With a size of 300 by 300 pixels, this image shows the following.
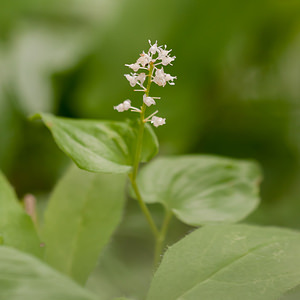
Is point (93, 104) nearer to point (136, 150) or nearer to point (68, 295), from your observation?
point (136, 150)

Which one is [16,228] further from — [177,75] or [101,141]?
[177,75]

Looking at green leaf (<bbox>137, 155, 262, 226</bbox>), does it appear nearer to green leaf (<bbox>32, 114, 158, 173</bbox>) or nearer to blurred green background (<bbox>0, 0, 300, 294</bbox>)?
green leaf (<bbox>32, 114, 158, 173</bbox>)

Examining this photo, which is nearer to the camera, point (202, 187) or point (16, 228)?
point (16, 228)

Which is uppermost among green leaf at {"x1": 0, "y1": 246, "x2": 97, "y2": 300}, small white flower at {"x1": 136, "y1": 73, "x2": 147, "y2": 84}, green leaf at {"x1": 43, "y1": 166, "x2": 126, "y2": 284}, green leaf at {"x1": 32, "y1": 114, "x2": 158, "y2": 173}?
small white flower at {"x1": 136, "y1": 73, "x2": 147, "y2": 84}

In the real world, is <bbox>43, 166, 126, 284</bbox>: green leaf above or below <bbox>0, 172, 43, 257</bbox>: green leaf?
below

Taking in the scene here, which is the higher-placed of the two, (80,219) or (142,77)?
(142,77)

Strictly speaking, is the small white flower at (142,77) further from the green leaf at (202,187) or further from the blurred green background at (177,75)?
the blurred green background at (177,75)

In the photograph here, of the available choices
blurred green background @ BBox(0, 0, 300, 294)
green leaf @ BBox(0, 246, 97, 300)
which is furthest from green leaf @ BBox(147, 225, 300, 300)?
blurred green background @ BBox(0, 0, 300, 294)

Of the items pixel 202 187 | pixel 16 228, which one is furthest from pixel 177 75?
pixel 16 228
